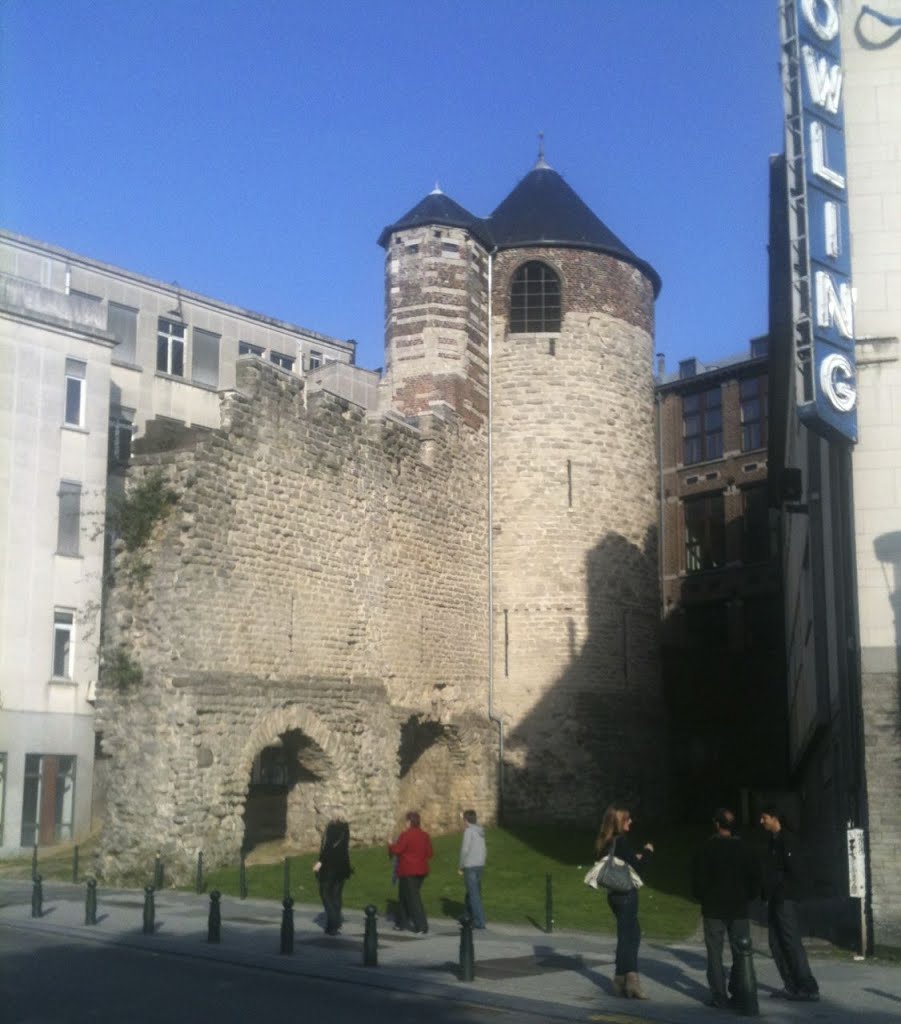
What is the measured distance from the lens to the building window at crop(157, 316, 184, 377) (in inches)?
1631

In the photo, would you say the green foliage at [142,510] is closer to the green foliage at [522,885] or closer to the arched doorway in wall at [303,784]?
A: the arched doorway in wall at [303,784]

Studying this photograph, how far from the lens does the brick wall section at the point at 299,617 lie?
69.7ft

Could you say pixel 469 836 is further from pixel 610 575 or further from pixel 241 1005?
pixel 610 575

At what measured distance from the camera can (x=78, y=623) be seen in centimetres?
3027

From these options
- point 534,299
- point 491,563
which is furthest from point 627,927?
point 534,299

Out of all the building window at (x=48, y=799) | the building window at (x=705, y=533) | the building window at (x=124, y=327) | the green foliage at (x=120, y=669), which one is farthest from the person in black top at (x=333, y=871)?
the building window at (x=705, y=533)

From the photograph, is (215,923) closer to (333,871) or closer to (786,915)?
(333,871)

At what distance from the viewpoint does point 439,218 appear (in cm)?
3014

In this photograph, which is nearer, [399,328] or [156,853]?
[156,853]

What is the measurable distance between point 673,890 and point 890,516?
754cm

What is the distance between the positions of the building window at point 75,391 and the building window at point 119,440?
397 cm

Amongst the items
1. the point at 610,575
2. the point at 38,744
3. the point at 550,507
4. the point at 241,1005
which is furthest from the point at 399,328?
the point at 241,1005

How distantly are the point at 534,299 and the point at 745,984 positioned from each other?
2259cm

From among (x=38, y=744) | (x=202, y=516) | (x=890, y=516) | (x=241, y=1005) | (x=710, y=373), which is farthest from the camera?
(x=710, y=373)
